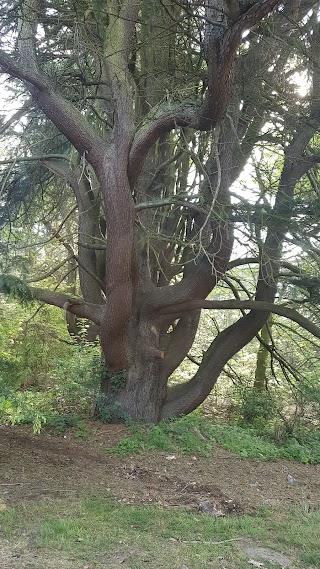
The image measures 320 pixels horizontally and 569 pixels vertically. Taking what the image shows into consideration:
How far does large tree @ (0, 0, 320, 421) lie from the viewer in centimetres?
604

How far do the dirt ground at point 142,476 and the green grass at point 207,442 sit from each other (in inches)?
7.6

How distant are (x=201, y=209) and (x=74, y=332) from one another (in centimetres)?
639

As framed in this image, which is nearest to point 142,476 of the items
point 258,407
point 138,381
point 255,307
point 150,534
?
point 150,534

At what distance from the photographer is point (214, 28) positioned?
14.6ft

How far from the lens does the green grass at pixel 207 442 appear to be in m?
7.01

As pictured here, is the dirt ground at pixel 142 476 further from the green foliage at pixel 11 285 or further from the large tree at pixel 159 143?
the green foliage at pixel 11 285

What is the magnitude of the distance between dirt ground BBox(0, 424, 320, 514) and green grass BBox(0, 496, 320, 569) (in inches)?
12.7

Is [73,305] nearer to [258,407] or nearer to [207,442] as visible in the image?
[207,442]

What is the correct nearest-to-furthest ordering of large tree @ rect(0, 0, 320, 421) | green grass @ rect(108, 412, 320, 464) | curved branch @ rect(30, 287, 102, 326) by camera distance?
large tree @ rect(0, 0, 320, 421) < green grass @ rect(108, 412, 320, 464) < curved branch @ rect(30, 287, 102, 326)

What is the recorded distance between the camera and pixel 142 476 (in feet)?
18.9

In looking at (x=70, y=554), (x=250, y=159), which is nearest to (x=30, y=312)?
(x=250, y=159)

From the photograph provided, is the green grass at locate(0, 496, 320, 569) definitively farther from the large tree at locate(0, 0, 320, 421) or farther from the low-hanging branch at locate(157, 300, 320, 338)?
the low-hanging branch at locate(157, 300, 320, 338)

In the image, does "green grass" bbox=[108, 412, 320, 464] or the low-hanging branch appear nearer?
"green grass" bbox=[108, 412, 320, 464]

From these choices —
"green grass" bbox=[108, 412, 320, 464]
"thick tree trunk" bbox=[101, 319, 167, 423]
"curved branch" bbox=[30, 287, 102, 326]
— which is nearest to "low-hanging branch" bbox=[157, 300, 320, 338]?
"thick tree trunk" bbox=[101, 319, 167, 423]
